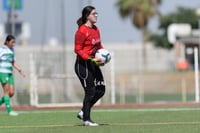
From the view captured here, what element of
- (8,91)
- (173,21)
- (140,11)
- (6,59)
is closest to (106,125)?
(8,91)

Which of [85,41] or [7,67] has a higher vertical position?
[85,41]

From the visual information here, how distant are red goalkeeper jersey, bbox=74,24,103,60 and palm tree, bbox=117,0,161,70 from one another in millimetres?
53043

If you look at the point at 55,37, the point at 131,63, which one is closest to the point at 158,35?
the point at 131,63

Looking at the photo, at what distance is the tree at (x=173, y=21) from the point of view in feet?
290

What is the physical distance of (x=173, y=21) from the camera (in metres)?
90.2

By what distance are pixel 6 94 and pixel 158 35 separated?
7213 cm

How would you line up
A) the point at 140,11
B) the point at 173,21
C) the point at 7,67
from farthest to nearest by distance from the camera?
the point at 173,21 → the point at 140,11 → the point at 7,67

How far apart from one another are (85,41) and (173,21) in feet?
254

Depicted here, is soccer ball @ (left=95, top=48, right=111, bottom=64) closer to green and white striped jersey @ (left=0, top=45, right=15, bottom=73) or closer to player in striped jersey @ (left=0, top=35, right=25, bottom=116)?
player in striped jersey @ (left=0, top=35, right=25, bottom=116)

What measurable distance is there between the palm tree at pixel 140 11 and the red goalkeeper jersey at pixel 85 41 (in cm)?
5304

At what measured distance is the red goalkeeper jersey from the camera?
13.5 metres

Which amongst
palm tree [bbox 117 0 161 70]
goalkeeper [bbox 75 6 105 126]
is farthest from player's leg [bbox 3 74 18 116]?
palm tree [bbox 117 0 161 70]

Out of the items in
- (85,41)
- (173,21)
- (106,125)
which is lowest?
(106,125)

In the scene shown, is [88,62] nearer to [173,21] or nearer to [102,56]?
[102,56]
